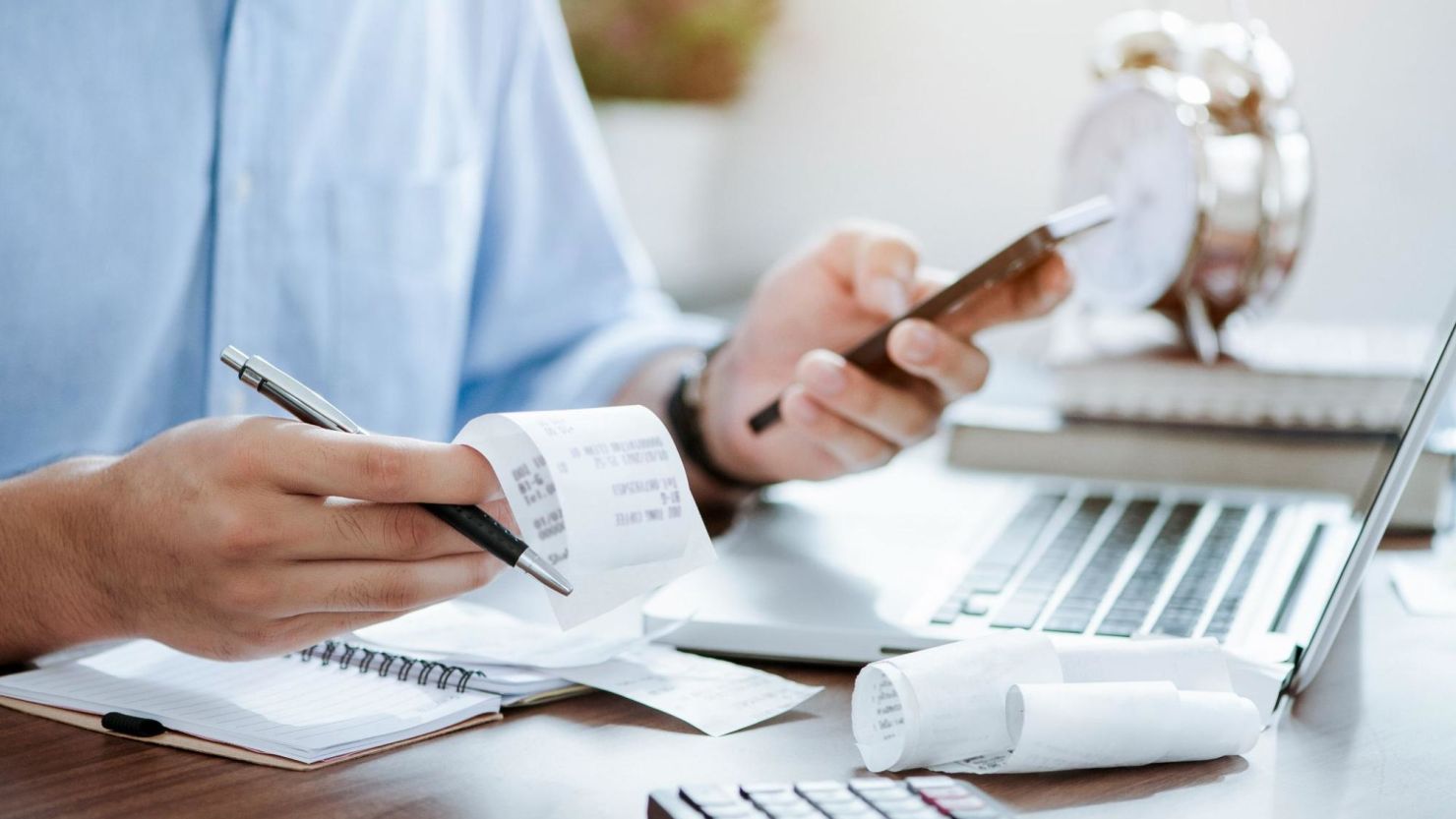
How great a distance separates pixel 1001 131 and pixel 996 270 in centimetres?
143

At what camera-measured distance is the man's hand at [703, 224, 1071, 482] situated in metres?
0.89

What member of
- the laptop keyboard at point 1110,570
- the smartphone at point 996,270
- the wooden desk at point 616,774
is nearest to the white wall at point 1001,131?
the laptop keyboard at point 1110,570

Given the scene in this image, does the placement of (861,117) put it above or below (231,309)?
above

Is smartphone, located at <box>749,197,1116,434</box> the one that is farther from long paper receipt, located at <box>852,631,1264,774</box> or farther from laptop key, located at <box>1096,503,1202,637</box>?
long paper receipt, located at <box>852,631,1264,774</box>

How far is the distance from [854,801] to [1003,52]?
1.87m

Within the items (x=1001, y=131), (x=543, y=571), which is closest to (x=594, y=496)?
(x=543, y=571)

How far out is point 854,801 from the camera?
0.45 metres

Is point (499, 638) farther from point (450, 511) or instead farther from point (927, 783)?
point (927, 783)

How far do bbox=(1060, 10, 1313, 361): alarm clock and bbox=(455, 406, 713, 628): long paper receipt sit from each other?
28.7 inches

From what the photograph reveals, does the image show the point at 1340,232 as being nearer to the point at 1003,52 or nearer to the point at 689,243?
the point at 1003,52

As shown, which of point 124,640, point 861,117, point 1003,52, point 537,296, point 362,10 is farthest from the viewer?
point 861,117

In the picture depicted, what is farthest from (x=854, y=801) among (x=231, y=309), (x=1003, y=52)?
(x=1003, y=52)

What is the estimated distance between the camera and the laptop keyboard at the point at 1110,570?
2.26ft

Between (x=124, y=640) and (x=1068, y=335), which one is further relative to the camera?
(x=1068, y=335)
